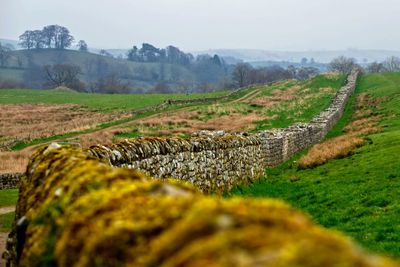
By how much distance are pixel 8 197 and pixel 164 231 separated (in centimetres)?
1876

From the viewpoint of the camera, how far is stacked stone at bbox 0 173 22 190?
2341 centimetres

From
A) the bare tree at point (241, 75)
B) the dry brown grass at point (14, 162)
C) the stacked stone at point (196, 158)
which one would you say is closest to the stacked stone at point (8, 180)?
the dry brown grass at point (14, 162)

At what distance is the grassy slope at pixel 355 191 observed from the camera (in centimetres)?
1138

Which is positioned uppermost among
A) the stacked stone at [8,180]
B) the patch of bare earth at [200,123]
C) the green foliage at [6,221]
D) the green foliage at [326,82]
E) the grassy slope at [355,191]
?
the green foliage at [326,82]

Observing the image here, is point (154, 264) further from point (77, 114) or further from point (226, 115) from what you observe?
point (77, 114)

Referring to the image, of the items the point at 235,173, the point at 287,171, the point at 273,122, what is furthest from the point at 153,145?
the point at 273,122

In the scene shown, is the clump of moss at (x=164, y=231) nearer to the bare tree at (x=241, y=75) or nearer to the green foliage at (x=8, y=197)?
the green foliage at (x=8, y=197)

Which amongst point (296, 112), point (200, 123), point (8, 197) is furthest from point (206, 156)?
point (296, 112)

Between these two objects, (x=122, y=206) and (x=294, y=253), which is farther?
(x=122, y=206)

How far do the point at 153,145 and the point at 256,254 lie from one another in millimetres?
9606

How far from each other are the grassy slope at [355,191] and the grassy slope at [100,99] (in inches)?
2126

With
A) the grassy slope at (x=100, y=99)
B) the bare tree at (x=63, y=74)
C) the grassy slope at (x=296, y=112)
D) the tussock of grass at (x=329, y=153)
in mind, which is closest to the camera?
the tussock of grass at (x=329, y=153)

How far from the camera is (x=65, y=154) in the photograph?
6.59m

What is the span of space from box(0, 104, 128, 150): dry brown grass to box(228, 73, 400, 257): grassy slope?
29.0 metres
